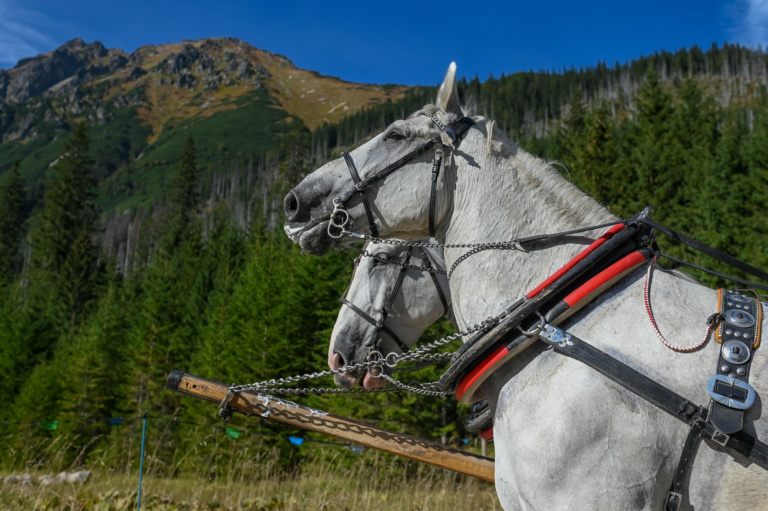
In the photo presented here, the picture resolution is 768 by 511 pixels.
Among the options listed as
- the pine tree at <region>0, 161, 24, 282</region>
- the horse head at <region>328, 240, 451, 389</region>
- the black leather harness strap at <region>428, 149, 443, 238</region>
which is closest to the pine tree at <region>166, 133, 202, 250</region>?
the pine tree at <region>0, 161, 24, 282</region>

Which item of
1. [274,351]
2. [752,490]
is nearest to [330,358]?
[752,490]

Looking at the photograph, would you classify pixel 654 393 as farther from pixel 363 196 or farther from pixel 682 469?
pixel 363 196

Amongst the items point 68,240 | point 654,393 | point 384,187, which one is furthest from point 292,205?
point 68,240

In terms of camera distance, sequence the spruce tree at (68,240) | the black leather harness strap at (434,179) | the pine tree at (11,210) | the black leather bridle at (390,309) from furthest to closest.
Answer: the pine tree at (11,210) → the spruce tree at (68,240) → the black leather bridle at (390,309) → the black leather harness strap at (434,179)

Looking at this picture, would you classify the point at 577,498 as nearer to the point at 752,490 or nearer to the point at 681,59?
the point at 752,490

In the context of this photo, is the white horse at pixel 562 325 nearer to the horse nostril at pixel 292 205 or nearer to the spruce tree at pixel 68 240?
the horse nostril at pixel 292 205

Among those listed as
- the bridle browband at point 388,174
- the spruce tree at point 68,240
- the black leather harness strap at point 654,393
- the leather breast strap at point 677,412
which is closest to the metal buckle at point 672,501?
the leather breast strap at point 677,412

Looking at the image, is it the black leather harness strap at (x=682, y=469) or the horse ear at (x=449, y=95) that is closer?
the black leather harness strap at (x=682, y=469)

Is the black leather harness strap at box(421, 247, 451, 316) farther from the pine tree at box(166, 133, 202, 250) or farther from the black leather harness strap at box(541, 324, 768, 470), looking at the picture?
the pine tree at box(166, 133, 202, 250)

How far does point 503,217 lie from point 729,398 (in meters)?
1.20

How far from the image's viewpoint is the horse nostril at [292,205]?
2842mm

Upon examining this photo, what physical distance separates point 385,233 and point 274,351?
15.1 metres

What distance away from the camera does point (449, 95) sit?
2834 mm

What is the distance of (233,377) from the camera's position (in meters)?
17.8
